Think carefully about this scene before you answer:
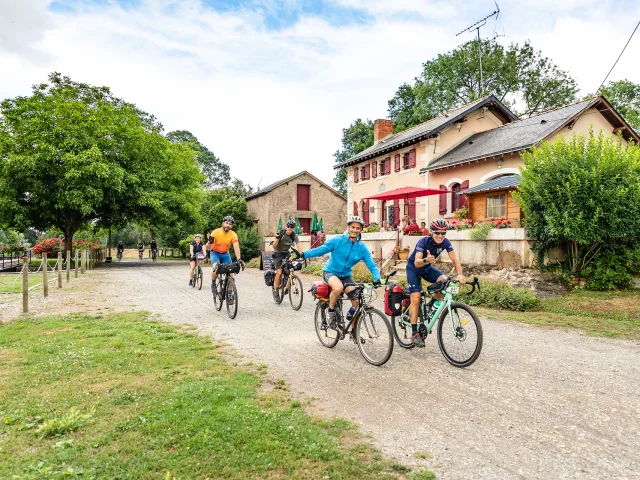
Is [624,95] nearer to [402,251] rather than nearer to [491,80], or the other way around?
[491,80]

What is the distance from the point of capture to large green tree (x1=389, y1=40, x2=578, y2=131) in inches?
1543

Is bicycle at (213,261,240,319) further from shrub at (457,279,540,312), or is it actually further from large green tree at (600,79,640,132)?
large green tree at (600,79,640,132)

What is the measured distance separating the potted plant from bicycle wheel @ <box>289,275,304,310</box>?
26.0 ft

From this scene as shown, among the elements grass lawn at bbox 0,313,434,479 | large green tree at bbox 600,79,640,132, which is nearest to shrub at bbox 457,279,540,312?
grass lawn at bbox 0,313,434,479

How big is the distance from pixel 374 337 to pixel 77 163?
25.7 meters

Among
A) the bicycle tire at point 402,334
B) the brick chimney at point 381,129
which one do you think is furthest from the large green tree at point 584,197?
the brick chimney at point 381,129

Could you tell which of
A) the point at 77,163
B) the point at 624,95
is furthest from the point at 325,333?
the point at 624,95

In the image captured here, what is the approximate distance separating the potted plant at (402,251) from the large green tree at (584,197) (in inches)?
207

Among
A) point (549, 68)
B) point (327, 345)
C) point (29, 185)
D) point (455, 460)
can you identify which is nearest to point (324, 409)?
point (455, 460)

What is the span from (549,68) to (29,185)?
134 feet

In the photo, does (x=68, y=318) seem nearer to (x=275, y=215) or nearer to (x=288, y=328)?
(x=288, y=328)

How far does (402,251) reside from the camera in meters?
17.9

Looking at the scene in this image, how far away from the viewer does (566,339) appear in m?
7.73

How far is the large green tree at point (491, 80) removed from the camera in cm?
3919
